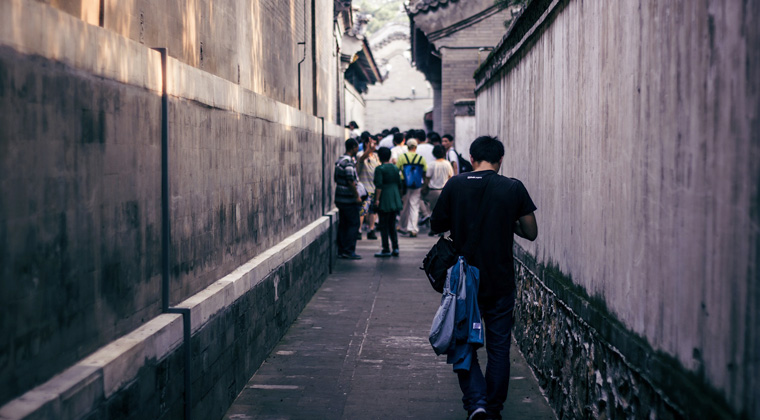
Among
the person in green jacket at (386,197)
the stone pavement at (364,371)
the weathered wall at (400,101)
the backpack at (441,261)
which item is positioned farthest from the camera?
the weathered wall at (400,101)

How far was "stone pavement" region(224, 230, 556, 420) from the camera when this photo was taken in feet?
19.1

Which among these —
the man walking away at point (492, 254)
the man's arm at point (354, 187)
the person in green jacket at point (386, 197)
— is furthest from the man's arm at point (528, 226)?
the person in green jacket at point (386, 197)

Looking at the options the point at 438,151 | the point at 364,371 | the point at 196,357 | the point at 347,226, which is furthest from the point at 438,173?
the point at 196,357

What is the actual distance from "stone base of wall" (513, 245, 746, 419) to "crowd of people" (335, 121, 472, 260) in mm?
5669

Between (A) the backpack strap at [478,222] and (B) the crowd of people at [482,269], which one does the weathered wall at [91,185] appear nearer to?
(B) the crowd of people at [482,269]

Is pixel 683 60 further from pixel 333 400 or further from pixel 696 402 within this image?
pixel 333 400

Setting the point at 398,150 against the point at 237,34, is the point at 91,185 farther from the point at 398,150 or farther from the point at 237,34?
the point at 398,150

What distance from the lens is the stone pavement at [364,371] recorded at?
5.82 m

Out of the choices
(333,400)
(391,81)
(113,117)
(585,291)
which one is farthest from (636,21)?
(391,81)

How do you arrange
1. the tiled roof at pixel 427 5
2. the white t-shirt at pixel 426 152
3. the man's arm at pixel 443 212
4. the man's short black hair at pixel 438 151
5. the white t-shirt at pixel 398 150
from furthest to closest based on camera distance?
1. the tiled roof at pixel 427 5
2. the white t-shirt at pixel 426 152
3. the white t-shirt at pixel 398 150
4. the man's short black hair at pixel 438 151
5. the man's arm at pixel 443 212

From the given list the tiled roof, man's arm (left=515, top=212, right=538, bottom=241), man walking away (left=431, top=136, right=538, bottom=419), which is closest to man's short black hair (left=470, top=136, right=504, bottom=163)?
man walking away (left=431, top=136, right=538, bottom=419)

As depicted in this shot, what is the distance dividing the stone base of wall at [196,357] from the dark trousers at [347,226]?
3679mm

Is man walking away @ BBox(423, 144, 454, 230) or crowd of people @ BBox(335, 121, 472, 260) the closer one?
crowd of people @ BBox(335, 121, 472, 260)

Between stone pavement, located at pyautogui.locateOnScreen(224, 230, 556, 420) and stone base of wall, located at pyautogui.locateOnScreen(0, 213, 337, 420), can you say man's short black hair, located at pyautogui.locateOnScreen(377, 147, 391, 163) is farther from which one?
stone base of wall, located at pyautogui.locateOnScreen(0, 213, 337, 420)
